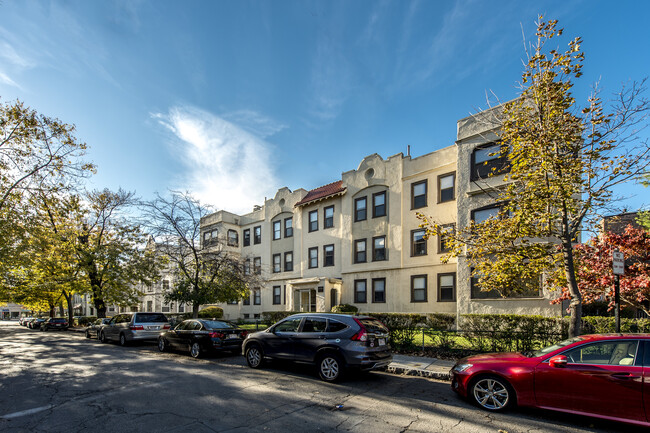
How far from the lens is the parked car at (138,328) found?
16.6 meters

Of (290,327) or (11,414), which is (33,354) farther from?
(290,327)

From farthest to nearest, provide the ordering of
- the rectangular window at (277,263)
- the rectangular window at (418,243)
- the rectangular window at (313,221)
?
1. the rectangular window at (277,263)
2. the rectangular window at (313,221)
3. the rectangular window at (418,243)

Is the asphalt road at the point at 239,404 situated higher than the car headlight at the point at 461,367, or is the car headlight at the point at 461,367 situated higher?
the car headlight at the point at 461,367

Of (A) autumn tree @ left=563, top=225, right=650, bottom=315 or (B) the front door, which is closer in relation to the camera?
(B) the front door

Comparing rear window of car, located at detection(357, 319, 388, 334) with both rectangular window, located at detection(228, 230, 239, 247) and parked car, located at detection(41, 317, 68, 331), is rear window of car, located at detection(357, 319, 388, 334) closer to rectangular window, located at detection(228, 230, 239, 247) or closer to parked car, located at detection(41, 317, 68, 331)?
rectangular window, located at detection(228, 230, 239, 247)

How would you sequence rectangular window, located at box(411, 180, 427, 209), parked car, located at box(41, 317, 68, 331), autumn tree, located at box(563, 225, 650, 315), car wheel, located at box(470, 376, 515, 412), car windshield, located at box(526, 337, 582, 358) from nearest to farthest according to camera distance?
car windshield, located at box(526, 337, 582, 358) → car wheel, located at box(470, 376, 515, 412) → autumn tree, located at box(563, 225, 650, 315) → rectangular window, located at box(411, 180, 427, 209) → parked car, located at box(41, 317, 68, 331)

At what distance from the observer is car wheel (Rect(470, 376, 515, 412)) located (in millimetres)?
6098

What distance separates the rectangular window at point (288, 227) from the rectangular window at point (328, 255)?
4.46 meters

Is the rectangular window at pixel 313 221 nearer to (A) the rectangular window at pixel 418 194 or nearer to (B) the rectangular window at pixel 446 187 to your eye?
(A) the rectangular window at pixel 418 194

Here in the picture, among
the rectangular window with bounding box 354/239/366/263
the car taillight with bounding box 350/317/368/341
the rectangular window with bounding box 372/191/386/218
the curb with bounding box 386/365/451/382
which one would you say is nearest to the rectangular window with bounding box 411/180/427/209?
the rectangular window with bounding box 372/191/386/218

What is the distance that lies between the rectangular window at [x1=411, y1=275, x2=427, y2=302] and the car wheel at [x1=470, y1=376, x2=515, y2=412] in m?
15.2

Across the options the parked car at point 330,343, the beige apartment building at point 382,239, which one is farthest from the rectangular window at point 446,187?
the parked car at point 330,343

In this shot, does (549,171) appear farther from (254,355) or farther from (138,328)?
(138,328)

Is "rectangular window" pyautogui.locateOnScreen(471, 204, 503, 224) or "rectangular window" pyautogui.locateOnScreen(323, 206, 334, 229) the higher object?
"rectangular window" pyautogui.locateOnScreen(323, 206, 334, 229)
